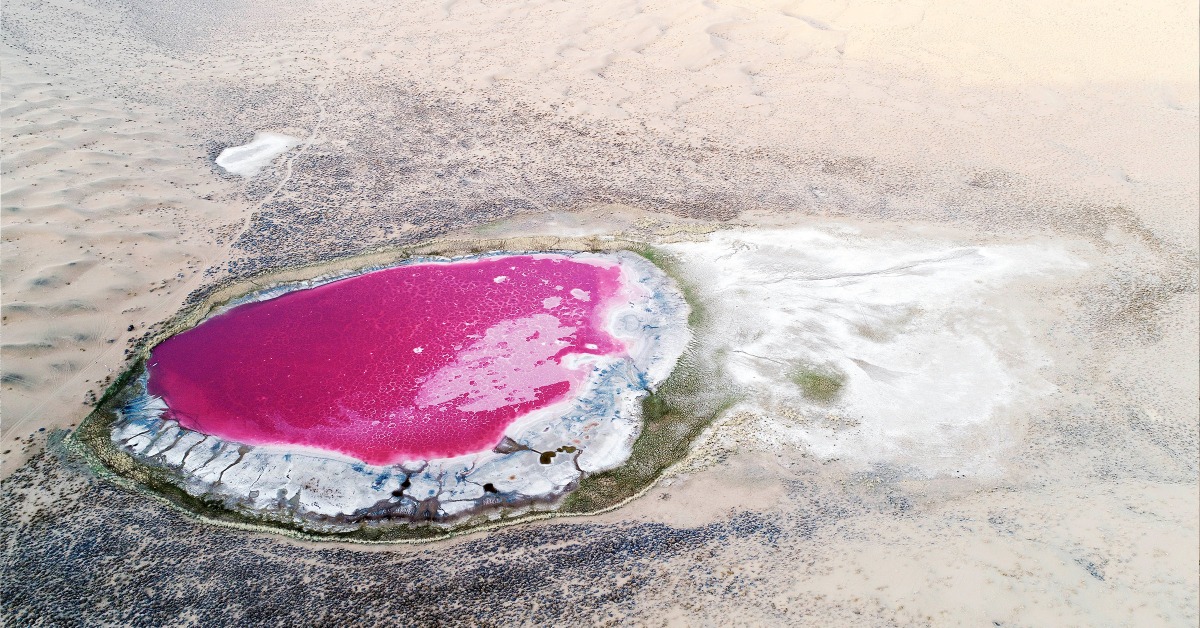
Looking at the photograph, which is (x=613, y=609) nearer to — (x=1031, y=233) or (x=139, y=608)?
(x=139, y=608)

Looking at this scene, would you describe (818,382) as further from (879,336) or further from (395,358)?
(395,358)

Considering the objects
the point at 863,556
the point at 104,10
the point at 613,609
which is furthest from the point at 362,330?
the point at 104,10

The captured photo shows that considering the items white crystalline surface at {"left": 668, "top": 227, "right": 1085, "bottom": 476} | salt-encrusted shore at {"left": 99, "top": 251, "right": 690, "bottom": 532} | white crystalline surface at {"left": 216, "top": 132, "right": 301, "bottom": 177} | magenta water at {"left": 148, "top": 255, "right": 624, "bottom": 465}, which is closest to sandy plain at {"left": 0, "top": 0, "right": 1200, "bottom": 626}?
white crystalline surface at {"left": 668, "top": 227, "right": 1085, "bottom": 476}

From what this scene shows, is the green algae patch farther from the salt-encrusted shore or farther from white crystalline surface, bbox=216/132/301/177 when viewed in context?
white crystalline surface, bbox=216/132/301/177

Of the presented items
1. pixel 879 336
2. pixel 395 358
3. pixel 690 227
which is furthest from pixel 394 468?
pixel 879 336

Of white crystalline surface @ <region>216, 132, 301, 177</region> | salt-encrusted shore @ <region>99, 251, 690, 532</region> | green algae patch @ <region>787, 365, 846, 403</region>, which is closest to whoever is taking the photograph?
salt-encrusted shore @ <region>99, 251, 690, 532</region>

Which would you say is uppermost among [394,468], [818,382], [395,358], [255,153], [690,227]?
[255,153]

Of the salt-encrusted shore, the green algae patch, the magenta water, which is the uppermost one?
the green algae patch
